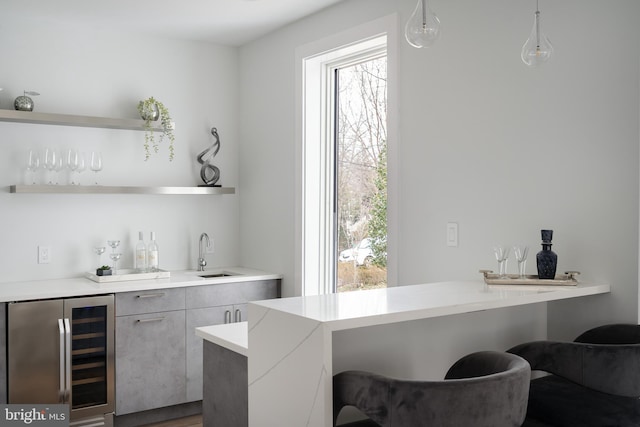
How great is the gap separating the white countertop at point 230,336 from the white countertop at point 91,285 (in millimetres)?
1336

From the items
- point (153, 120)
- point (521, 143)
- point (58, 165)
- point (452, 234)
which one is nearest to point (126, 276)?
point (58, 165)

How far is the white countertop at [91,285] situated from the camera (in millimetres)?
3571

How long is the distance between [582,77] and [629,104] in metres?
0.24

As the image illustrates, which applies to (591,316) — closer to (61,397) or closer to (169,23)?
(61,397)

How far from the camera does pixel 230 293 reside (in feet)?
13.9

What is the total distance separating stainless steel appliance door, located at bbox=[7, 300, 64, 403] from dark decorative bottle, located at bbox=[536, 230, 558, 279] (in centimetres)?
261

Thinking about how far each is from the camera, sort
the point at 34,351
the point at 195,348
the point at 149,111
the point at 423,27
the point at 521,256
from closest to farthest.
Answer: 1. the point at 423,27
2. the point at 521,256
3. the point at 34,351
4. the point at 195,348
5. the point at 149,111

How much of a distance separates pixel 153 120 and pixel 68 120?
581mm

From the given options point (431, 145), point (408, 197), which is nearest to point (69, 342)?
point (408, 197)

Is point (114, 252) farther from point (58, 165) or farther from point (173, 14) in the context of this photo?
point (173, 14)

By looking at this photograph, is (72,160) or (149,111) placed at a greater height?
(149,111)

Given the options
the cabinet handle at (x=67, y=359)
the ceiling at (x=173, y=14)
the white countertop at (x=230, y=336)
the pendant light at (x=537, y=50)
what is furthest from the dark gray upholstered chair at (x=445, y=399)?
the ceiling at (x=173, y=14)

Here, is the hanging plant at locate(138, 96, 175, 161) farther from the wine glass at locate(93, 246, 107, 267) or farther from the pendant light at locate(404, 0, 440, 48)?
the pendant light at locate(404, 0, 440, 48)

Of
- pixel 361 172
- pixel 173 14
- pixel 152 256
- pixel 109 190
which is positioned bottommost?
pixel 152 256
